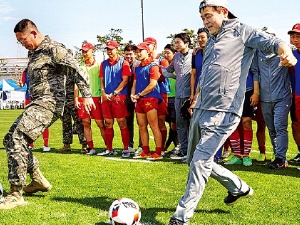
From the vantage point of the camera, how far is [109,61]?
10227 mm

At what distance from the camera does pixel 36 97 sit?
5.66 metres

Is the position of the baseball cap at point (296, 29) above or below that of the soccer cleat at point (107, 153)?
above

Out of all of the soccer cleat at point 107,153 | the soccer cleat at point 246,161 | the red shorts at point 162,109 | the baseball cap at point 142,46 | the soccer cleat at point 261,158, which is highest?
the baseball cap at point 142,46

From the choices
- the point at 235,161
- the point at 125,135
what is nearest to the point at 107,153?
the point at 125,135

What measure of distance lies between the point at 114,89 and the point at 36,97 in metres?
4.49

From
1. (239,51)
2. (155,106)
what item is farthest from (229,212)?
(155,106)

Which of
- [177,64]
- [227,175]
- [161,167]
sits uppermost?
[177,64]

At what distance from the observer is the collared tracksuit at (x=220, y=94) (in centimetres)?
443

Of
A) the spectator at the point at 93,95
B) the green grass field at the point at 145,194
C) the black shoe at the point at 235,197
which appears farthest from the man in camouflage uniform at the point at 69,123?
the black shoe at the point at 235,197

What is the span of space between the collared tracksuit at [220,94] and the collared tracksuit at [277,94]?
11.6 ft

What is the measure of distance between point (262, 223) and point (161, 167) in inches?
147

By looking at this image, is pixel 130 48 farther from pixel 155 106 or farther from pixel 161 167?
pixel 161 167

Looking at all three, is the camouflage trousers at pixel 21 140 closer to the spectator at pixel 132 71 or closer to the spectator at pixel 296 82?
the spectator at pixel 296 82

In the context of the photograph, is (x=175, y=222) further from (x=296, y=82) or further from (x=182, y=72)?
(x=182, y=72)
